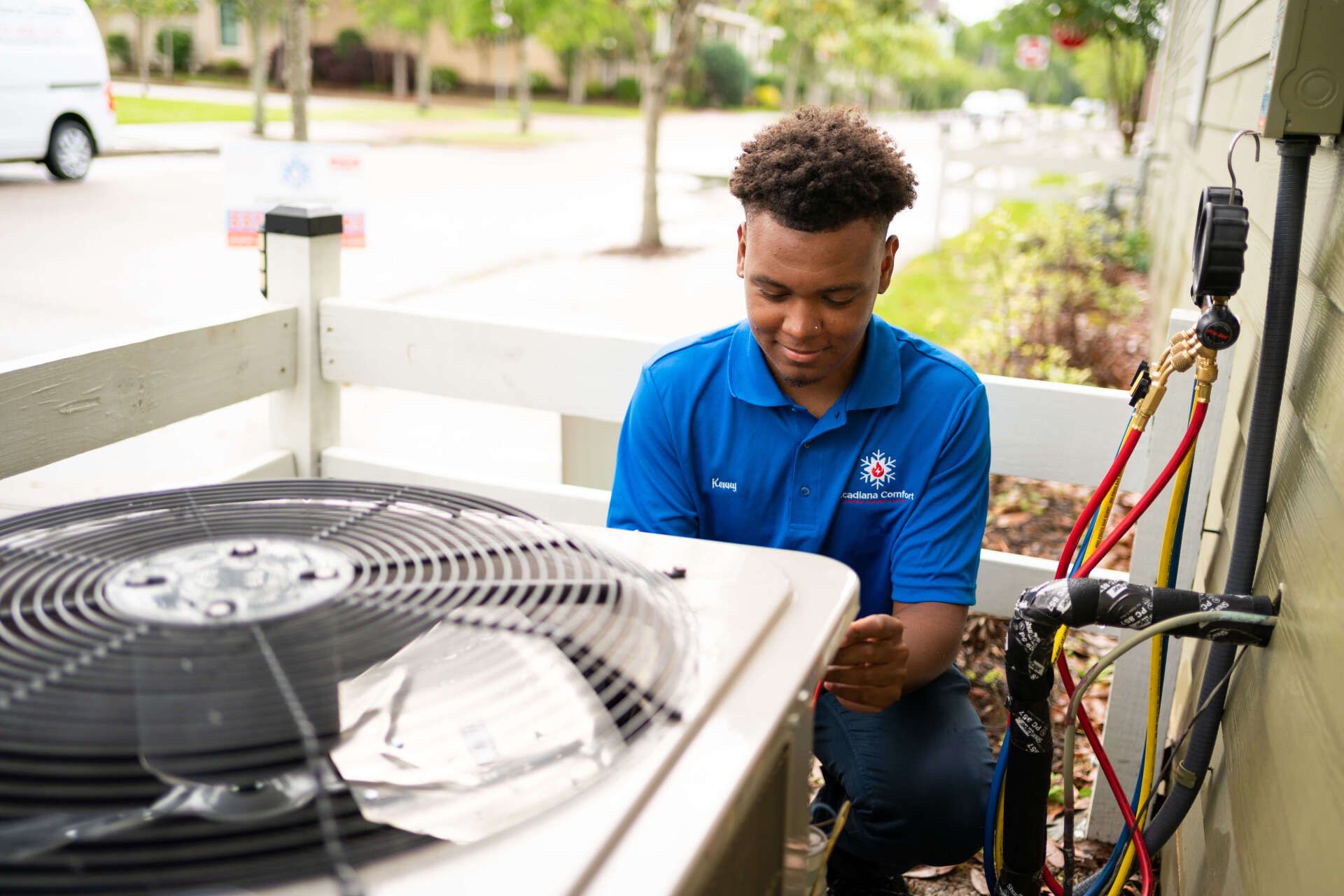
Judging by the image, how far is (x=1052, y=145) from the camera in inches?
837

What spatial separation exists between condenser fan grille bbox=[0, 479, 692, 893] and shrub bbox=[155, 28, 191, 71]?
784cm

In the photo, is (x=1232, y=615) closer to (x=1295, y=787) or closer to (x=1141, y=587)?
(x=1141, y=587)

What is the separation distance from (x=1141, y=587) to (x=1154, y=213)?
10130 mm

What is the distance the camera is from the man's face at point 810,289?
1.81 meters

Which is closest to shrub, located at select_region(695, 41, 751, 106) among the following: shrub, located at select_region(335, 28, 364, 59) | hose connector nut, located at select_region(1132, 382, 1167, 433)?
shrub, located at select_region(335, 28, 364, 59)

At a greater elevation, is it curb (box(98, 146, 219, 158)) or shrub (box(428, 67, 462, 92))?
shrub (box(428, 67, 462, 92))

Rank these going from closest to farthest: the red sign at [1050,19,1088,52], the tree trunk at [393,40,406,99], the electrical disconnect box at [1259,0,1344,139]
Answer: the electrical disconnect box at [1259,0,1344,139]
the red sign at [1050,19,1088,52]
the tree trunk at [393,40,406,99]

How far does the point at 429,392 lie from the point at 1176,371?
1930mm

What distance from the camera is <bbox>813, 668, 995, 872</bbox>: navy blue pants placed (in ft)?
6.31

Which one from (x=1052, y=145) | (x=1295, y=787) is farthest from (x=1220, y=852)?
(x=1052, y=145)

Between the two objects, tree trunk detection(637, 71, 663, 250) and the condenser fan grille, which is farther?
tree trunk detection(637, 71, 663, 250)

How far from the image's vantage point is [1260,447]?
1668mm

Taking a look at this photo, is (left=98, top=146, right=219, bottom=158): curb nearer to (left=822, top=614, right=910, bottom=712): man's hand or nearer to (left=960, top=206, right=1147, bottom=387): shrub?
(left=960, top=206, right=1147, bottom=387): shrub

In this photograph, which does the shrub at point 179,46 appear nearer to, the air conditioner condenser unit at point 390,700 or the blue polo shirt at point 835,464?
the blue polo shirt at point 835,464
